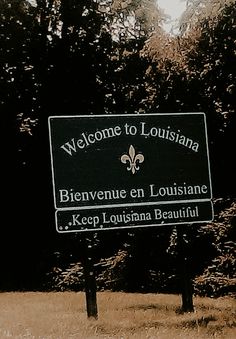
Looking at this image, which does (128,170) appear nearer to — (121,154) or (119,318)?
(121,154)

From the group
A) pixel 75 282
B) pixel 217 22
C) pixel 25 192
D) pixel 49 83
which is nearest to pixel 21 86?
pixel 49 83

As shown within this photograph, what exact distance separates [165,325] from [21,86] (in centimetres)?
1744

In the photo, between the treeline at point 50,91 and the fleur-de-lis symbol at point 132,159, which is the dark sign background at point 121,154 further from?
the treeline at point 50,91

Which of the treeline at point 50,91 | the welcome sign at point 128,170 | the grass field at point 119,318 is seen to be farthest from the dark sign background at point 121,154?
the treeline at point 50,91

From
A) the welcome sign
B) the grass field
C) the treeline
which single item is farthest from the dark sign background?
the treeline

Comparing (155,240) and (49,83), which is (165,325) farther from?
(49,83)

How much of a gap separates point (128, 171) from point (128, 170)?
2 cm

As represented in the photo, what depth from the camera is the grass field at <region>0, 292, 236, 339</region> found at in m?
10.7

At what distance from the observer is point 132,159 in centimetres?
1298

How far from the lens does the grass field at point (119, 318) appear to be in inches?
422

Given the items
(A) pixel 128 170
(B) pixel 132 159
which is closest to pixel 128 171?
(A) pixel 128 170

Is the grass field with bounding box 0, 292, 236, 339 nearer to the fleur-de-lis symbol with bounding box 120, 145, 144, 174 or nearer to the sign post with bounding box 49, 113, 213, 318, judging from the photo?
the sign post with bounding box 49, 113, 213, 318

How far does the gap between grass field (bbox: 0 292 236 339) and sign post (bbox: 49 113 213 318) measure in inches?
81.5

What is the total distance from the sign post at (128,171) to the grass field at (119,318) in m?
2.07
